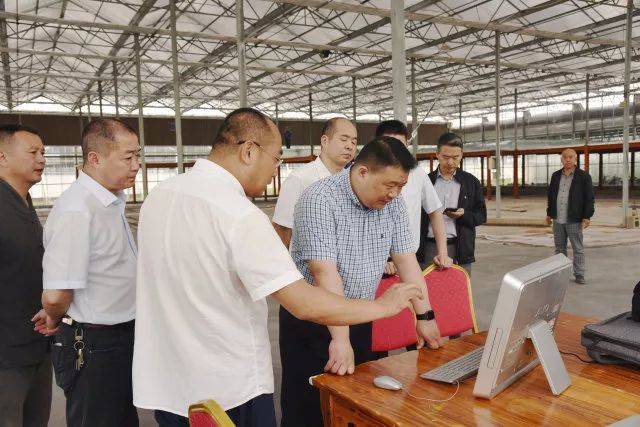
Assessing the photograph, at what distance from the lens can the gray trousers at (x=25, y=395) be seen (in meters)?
1.82

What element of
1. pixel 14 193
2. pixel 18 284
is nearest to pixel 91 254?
pixel 18 284

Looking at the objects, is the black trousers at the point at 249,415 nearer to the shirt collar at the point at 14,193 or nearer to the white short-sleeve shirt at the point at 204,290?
the white short-sleeve shirt at the point at 204,290

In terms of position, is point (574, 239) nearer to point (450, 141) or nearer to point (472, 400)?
point (450, 141)

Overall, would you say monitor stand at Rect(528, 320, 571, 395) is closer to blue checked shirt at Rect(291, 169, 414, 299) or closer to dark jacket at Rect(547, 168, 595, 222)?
blue checked shirt at Rect(291, 169, 414, 299)

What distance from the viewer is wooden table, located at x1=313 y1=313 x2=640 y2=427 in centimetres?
129

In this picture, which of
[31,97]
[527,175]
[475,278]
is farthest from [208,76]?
[475,278]

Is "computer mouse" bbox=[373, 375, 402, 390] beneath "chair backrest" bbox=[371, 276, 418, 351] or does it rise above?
above

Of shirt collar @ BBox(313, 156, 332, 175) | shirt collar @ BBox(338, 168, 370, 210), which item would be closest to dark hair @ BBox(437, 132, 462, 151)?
shirt collar @ BBox(313, 156, 332, 175)

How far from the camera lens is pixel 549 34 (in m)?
12.3

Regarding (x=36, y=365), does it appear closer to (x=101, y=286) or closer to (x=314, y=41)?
(x=101, y=286)

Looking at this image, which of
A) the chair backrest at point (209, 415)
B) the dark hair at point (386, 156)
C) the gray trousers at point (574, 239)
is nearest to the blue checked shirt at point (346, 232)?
the dark hair at point (386, 156)

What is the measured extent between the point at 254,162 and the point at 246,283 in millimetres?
336

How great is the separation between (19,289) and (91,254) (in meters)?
0.41

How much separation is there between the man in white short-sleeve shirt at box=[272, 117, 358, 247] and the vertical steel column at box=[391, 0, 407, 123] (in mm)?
2992
